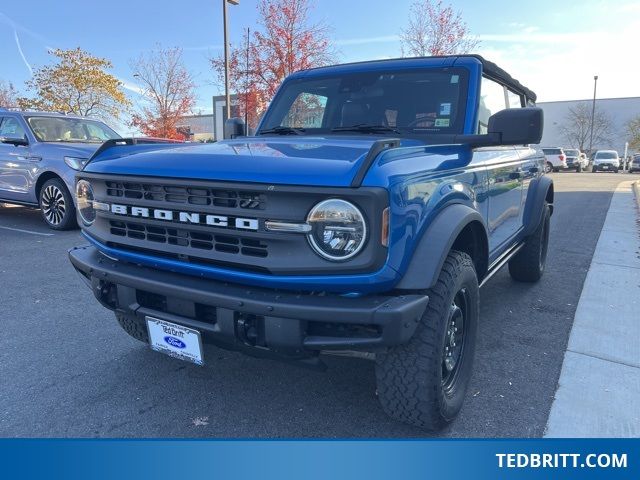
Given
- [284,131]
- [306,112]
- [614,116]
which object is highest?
[614,116]

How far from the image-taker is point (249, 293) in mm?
2014

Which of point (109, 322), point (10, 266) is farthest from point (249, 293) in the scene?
point (10, 266)

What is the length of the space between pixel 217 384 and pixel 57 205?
5630 millimetres

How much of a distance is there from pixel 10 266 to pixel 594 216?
33.2 ft

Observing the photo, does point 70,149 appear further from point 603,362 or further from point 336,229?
point 603,362

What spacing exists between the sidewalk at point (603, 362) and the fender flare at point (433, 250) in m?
1.14

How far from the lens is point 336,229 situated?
6.28 feet

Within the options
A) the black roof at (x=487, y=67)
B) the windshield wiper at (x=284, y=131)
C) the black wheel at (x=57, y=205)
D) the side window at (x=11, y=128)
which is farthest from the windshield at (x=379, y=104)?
the side window at (x=11, y=128)

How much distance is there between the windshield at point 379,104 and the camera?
3070 millimetres

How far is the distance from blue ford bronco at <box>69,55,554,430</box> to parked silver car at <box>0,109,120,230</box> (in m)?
4.86

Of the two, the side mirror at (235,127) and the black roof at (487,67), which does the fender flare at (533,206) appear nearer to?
the black roof at (487,67)

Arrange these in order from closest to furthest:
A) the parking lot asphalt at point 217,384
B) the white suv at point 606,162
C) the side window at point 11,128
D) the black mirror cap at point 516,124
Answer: the parking lot asphalt at point 217,384 < the black mirror cap at point 516,124 < the side window at point 11,128 < the white suv at point 606,162

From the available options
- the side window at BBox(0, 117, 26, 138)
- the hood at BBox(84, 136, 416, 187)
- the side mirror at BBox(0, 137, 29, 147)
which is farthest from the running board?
the side window at BBox(0, 117, 26, 138)

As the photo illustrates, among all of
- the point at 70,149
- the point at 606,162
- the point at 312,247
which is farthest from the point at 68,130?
the point at 606,162
